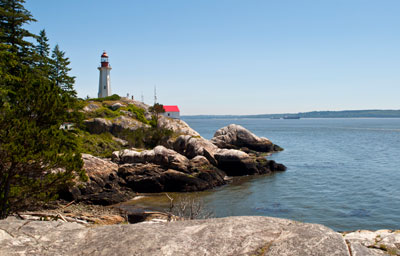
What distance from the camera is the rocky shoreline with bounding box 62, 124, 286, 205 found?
91.4ft

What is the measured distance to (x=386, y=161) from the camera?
1887 inches

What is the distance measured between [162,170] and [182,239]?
1090 inches

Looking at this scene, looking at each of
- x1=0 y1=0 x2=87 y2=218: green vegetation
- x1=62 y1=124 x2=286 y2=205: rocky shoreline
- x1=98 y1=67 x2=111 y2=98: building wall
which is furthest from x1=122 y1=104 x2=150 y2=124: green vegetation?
x1=0 y1=0 x2=87 y2=218: green vegetation

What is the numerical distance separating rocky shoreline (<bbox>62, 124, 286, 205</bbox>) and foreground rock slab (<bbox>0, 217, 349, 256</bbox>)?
1812 cm

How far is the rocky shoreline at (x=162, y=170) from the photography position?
27.9 meters

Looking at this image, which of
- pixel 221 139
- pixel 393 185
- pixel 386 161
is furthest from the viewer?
pixel 221 139

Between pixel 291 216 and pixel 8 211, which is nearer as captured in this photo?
pixel 8 211

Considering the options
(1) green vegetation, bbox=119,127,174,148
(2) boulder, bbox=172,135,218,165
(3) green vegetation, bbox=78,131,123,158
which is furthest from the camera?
(1) green vegetation, bbox=119,127,174,148

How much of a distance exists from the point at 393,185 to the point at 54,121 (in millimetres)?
31788

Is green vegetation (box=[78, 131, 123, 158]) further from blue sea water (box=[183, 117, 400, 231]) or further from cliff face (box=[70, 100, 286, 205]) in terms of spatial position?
blue sea water (box=[183, 117, 400, 231])

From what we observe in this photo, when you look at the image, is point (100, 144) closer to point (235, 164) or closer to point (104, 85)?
point (235, 164)

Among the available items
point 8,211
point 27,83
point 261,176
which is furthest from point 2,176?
point 261,176

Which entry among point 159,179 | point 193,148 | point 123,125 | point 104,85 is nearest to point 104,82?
point 104,85

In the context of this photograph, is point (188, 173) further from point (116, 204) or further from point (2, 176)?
point (2, 176)
